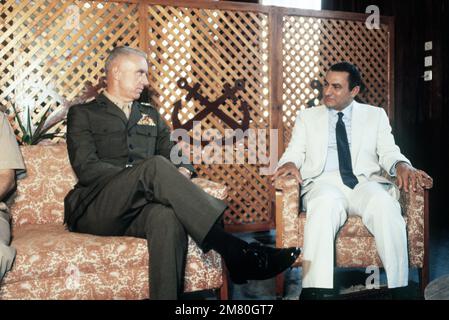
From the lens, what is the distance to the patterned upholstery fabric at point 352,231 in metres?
2.20

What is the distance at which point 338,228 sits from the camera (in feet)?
7.07

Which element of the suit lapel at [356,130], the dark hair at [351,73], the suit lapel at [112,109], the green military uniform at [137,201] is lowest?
the green military uniform at [137,201]

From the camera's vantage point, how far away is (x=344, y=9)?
5305 millimetres

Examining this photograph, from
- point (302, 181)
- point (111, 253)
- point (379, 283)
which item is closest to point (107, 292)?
point (111, 253)

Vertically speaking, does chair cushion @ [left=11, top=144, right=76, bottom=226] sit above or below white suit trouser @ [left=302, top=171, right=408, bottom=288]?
above

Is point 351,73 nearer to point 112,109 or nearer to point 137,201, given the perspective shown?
point 112,109

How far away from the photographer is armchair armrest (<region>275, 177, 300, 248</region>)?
2.24 m

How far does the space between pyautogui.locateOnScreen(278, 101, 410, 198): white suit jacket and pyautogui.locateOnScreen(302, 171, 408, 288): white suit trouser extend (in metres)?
0.24

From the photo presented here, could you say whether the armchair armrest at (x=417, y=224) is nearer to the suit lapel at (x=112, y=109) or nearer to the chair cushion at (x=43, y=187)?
the chair cushion at (x=43, y=187)

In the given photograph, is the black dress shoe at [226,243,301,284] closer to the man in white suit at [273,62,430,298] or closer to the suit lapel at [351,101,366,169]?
the man in white suit at [273,62,430,298]

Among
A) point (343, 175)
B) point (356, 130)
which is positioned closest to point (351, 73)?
point (356, 130)

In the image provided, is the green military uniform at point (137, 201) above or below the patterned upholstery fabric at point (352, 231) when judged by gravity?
above

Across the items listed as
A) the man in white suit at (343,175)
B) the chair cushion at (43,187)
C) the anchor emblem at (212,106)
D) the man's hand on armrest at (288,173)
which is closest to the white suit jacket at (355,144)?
the man in white suit at (343,175)

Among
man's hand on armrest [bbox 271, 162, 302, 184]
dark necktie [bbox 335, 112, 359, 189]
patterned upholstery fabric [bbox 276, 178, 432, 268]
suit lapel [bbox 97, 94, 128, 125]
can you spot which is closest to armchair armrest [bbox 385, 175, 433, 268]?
patterned upholstery fabric [bbox 276, 178, 432, 268]
